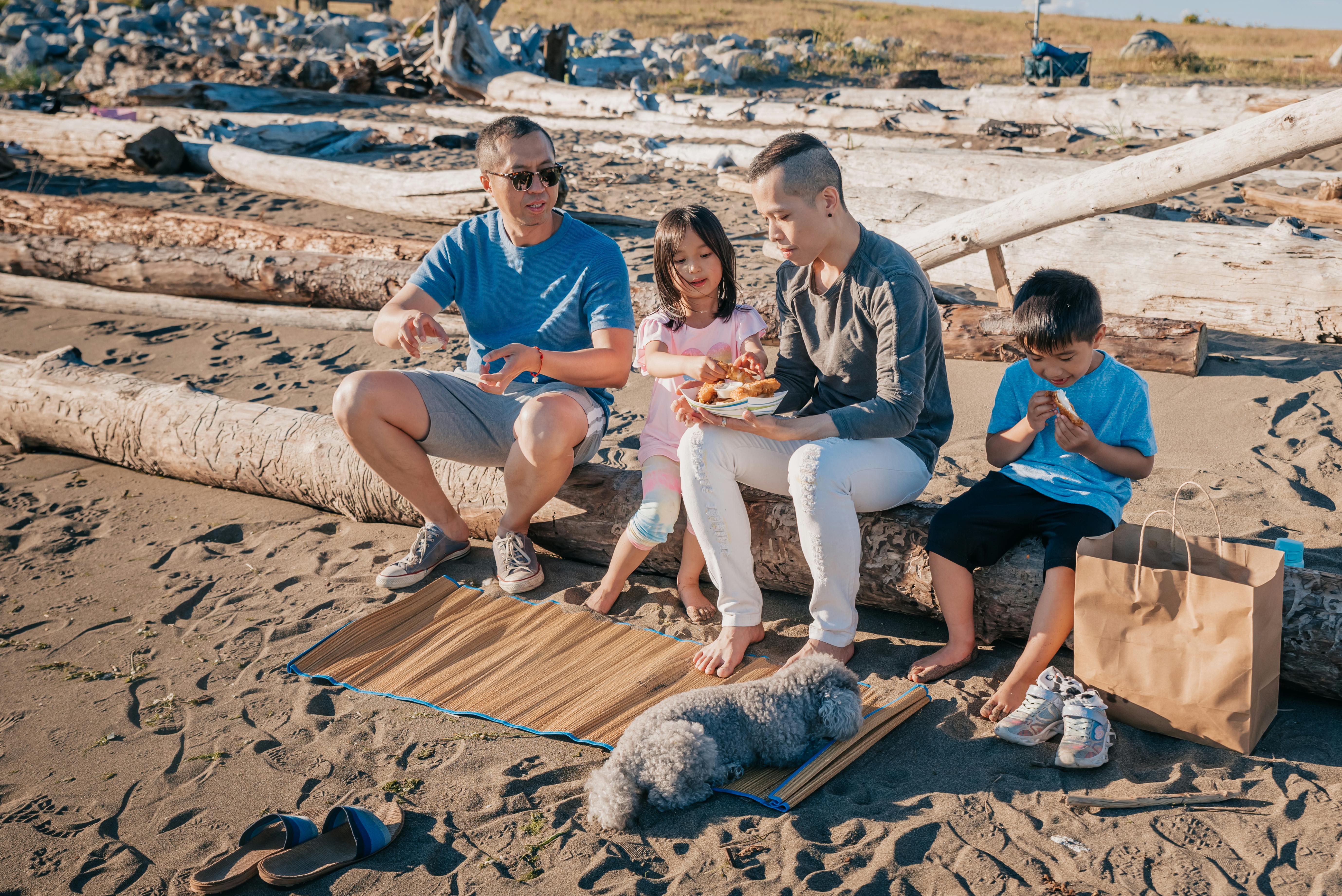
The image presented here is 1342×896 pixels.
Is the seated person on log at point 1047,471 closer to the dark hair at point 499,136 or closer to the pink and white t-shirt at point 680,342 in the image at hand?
the pink and white t-shirt at point 680,342

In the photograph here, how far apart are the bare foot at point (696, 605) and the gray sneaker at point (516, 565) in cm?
57

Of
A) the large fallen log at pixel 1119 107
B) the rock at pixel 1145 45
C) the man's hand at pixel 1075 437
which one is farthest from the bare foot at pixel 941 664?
the rock at pixel 1145 45

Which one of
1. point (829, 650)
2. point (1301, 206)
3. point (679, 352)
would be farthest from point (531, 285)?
point (1301, 206)

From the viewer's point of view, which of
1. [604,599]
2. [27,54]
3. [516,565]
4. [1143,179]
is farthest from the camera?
[27,54]

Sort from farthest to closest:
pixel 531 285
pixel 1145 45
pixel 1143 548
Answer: pixel 1145 45 → pixel 531 285 → pixel 1143 548

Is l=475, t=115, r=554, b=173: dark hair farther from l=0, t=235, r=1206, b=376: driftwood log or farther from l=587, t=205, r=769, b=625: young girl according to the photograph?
l=0, t=235, r=1206, b=376: driftwood log

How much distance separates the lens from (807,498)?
113 inches

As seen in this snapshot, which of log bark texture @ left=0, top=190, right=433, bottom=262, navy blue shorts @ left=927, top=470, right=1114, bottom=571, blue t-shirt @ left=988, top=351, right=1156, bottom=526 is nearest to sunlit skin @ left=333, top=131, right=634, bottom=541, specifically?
navy blue shorts @ left=927, top=470, right=1114, bottom=571

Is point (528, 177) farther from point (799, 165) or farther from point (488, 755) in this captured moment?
point (488, 755)

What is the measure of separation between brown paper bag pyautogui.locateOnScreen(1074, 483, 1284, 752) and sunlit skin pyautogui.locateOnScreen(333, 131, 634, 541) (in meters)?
1.80

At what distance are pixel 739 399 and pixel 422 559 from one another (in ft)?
5.15

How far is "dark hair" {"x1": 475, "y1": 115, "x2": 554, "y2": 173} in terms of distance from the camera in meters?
3.49

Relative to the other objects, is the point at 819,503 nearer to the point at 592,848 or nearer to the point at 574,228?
the point at 592,848

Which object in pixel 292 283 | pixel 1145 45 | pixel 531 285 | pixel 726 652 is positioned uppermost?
pixel 1145 45
